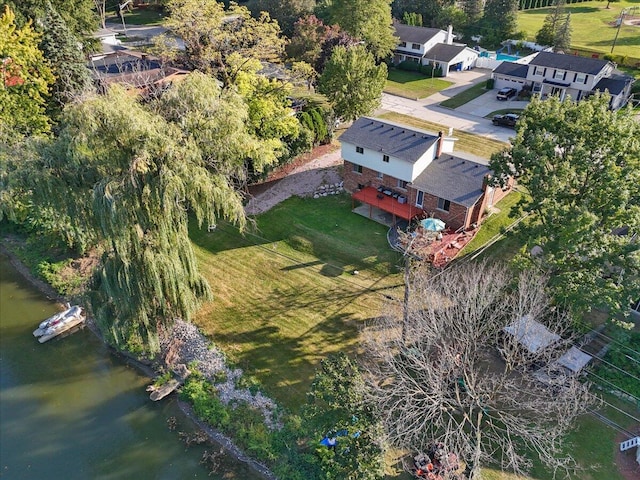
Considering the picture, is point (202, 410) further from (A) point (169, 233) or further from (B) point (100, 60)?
(B) point (100, 60)

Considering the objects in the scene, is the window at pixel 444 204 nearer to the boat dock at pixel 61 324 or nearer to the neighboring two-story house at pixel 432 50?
the boat dock at pixel 61 324

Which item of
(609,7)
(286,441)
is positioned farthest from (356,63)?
(609,7)

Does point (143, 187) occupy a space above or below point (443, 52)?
below

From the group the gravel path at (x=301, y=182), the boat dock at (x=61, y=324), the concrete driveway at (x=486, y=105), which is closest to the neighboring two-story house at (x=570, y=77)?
the concrete driveway at (x=486, y=105)

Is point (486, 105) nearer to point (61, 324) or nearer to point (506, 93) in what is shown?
point (506, 93)

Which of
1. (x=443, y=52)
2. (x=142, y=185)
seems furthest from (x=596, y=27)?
(x=142, y=185)
